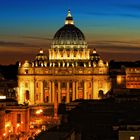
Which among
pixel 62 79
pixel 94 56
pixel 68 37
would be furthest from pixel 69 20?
pixel 62 79

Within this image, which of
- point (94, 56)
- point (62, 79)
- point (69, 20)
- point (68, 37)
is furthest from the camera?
A: point (69, 20)

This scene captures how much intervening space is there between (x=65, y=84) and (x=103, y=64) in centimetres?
826

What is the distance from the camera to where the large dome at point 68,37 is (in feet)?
614

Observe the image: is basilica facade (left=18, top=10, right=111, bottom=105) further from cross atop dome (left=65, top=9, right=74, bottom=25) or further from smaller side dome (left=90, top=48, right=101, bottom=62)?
cross atop dome (left=65, top=9, right=74, bottom=25)

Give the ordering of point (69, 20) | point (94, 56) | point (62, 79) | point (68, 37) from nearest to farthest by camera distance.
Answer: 1. point (62, 79)
2. point (68, 37)
3. point (94, 56)
4. point (69, 20)

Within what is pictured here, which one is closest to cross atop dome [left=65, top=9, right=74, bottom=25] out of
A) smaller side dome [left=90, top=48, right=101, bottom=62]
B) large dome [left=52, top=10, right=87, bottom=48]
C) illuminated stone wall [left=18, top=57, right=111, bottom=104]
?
large dome [left=52, top=10, right=87, bottom=48]

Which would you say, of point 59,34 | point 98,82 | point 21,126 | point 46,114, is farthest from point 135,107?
point 59,34

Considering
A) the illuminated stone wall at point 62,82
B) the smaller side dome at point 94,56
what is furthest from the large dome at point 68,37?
the illuminated stone wall at point 62,82

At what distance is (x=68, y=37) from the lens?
617ft

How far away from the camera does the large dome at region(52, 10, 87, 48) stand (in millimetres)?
187250

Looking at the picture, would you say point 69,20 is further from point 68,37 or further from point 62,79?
point 62,79

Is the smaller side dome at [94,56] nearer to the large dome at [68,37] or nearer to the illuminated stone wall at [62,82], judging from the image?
the large dome at [68,37]

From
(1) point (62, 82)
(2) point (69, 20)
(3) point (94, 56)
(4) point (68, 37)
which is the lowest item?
(1) point (62, 82)

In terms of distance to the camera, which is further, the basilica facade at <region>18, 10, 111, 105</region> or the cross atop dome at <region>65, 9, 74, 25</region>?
the cross atop dome at <region>65, 9, 74, 25</region>
